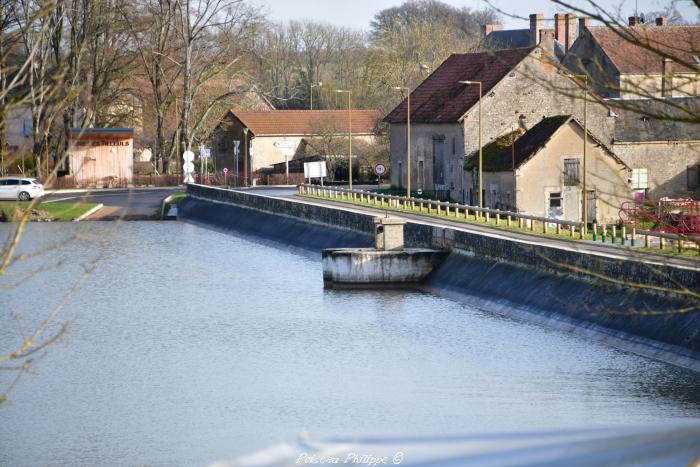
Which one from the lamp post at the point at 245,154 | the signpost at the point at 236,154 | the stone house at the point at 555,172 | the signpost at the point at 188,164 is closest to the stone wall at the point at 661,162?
the stone house at the point at 555,172

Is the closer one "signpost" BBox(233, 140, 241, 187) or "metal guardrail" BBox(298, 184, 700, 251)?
"metal guardrail" BBox(298, 184, 700, 251)

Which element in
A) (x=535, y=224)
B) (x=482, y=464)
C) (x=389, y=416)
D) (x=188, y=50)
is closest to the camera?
(x=482, y=464)

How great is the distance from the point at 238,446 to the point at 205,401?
3436mm

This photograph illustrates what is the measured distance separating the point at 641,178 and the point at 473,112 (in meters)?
8.44

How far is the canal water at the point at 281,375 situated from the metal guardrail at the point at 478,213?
555cm

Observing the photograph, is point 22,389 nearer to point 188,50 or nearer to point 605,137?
point 605,137

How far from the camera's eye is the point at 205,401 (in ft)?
69.1

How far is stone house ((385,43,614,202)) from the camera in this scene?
5594cm

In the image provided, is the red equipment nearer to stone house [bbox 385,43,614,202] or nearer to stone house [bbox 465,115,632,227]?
stone house [bbox 465,115,632,227]

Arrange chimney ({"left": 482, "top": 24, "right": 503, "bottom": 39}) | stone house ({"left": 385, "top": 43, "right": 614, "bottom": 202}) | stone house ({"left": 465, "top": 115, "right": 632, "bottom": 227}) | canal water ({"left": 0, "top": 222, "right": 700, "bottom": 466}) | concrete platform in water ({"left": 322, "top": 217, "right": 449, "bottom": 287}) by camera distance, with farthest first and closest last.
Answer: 1. chimney ({"left": 482, "top": 24, "right": 503, "bottom": 39})
2. stone house ({"left": 385, "top": 43, "right": 614, "bottom": 202})
3. stone house ({"left": 465, "top": 115, "right": 632, "bottom": 227})
4. concrete platform in water ({"left": 322, "top": 217, "right": 449, "bottom": 287})
5. canal water ({"left": 0, "top": 222, "right": 700, "bottom": 466})

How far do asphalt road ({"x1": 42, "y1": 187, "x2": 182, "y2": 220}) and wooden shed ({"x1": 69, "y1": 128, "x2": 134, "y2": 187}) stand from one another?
121cm

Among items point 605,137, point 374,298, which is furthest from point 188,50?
point 374,298

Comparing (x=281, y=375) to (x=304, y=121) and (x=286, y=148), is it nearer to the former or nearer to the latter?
(x=286, y=148)

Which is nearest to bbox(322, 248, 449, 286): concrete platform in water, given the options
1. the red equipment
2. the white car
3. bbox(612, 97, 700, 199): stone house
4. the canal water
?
the canal water
